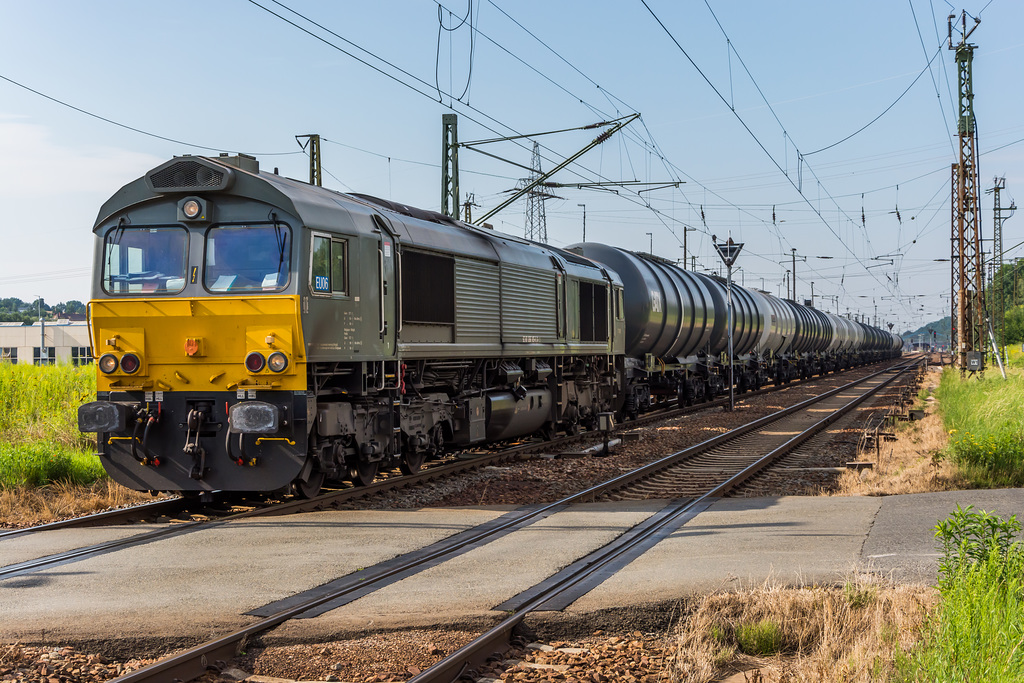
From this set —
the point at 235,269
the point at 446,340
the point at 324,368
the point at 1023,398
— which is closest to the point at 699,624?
the point at 324,368

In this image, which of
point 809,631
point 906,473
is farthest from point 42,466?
point 906,473

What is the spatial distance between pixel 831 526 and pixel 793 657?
363 centimetres

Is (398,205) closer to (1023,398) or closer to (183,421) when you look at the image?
(183,421)

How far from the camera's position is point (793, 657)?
5758 mm

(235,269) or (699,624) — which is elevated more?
(235,269)

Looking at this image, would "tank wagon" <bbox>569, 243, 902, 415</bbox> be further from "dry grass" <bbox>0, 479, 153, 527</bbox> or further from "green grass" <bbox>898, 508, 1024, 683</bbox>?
"green grass" <bbox>898, 508, 1024, 683</bbox>

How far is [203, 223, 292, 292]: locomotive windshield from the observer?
1041cm

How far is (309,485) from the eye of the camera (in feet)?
36.6

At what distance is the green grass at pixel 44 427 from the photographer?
11.8 metres

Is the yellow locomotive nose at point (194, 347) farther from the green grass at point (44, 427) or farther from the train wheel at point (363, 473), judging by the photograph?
the green grass at point (44, 427)

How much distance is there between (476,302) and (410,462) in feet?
9.94

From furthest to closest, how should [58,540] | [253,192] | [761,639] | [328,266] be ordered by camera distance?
1. [328,266]
2. [253,192]
3. [58,540]
4. [761,639]

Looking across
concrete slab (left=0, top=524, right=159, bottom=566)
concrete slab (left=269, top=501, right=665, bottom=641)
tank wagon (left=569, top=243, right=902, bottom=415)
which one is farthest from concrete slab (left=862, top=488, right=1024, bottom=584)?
tank wagon (left=569, top=243, right=902, bottom=415)

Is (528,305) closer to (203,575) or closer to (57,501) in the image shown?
(57,501)
